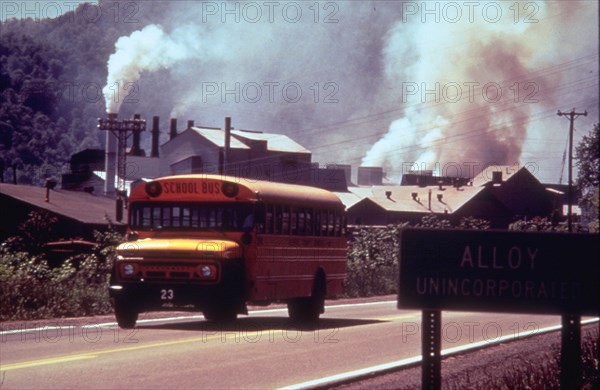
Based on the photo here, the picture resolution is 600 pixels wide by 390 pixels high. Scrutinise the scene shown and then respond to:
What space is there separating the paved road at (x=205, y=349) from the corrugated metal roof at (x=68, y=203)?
2830 cm

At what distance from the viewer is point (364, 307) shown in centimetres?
3069

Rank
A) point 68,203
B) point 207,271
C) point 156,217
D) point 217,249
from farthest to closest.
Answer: point 68,203, point 156,217, point 217,249, point 207,271

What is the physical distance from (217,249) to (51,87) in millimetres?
67513

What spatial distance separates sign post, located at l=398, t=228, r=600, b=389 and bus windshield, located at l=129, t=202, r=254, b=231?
48.8ft

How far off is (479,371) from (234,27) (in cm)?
10272

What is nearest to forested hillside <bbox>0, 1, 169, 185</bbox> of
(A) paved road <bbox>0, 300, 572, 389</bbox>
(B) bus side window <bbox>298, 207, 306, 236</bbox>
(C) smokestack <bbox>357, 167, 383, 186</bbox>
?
(B) bus side window <bbox>298, 207, 306, 236</bbox>

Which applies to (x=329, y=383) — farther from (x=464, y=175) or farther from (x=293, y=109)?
(x=293, y=109)

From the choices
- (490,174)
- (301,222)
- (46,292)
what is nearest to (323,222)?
(301,222)

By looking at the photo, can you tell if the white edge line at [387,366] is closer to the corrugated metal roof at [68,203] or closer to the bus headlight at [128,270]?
the bus headlight at [128,270]

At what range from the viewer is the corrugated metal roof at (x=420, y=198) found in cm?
8125

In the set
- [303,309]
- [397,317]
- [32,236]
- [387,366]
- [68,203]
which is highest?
[68,203]

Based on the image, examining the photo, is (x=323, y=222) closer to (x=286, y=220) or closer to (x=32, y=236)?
(x=286, y=220)

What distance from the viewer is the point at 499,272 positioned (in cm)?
613

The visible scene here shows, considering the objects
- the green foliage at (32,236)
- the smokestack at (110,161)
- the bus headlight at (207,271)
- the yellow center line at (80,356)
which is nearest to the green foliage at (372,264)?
the green foliage at (32,236)
